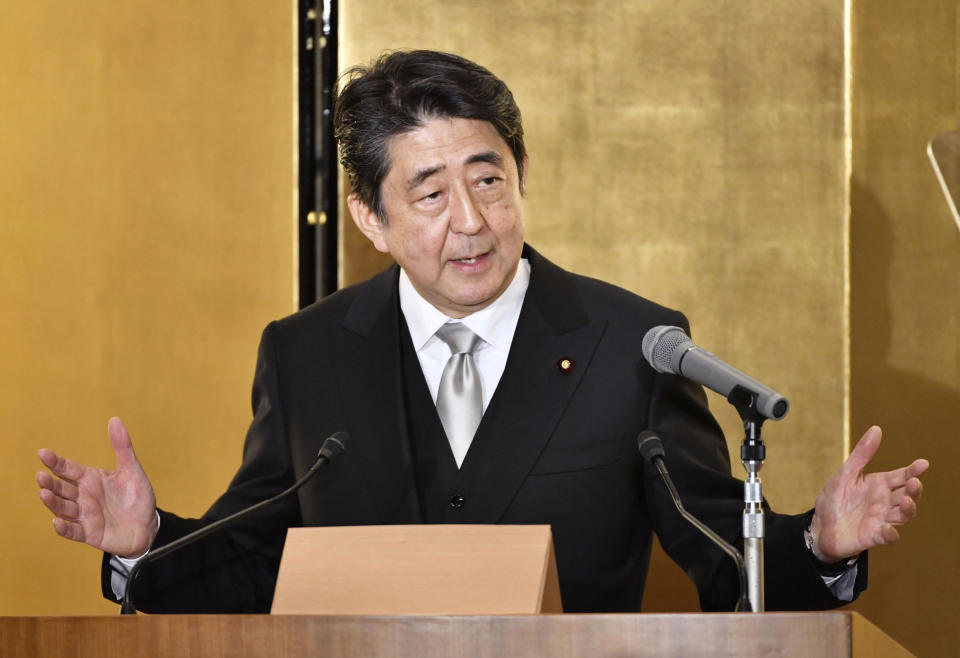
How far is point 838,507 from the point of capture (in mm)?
1795

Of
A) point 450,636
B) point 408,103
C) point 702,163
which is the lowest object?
point 450,636

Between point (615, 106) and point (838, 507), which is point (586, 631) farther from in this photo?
point (615, 106)

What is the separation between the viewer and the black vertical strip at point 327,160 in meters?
3.39

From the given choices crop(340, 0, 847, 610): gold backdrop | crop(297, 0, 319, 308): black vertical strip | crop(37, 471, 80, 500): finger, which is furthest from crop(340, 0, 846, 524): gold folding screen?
crop(37, 471, 80, 500): finger

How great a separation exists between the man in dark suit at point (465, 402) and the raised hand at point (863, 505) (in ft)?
1.17

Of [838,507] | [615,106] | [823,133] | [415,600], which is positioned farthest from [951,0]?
[415,600]

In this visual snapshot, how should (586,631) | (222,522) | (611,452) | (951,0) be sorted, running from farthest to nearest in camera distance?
(951,0), (611,452), (222,522), (586,631)

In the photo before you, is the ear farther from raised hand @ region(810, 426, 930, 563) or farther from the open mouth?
raised hand @ region(810, 426, 930, 563)

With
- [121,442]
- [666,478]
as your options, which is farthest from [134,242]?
[666,478]

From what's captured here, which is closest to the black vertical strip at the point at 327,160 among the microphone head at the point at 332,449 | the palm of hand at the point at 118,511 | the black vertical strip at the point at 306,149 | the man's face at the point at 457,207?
the black vertical strip at the point at 306,149

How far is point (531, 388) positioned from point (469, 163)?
428 millimetres

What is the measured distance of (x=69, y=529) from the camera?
191 centimetres

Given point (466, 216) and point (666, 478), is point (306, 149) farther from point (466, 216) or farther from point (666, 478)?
point (666, 478)

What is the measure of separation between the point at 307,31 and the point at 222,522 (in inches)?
78.0
